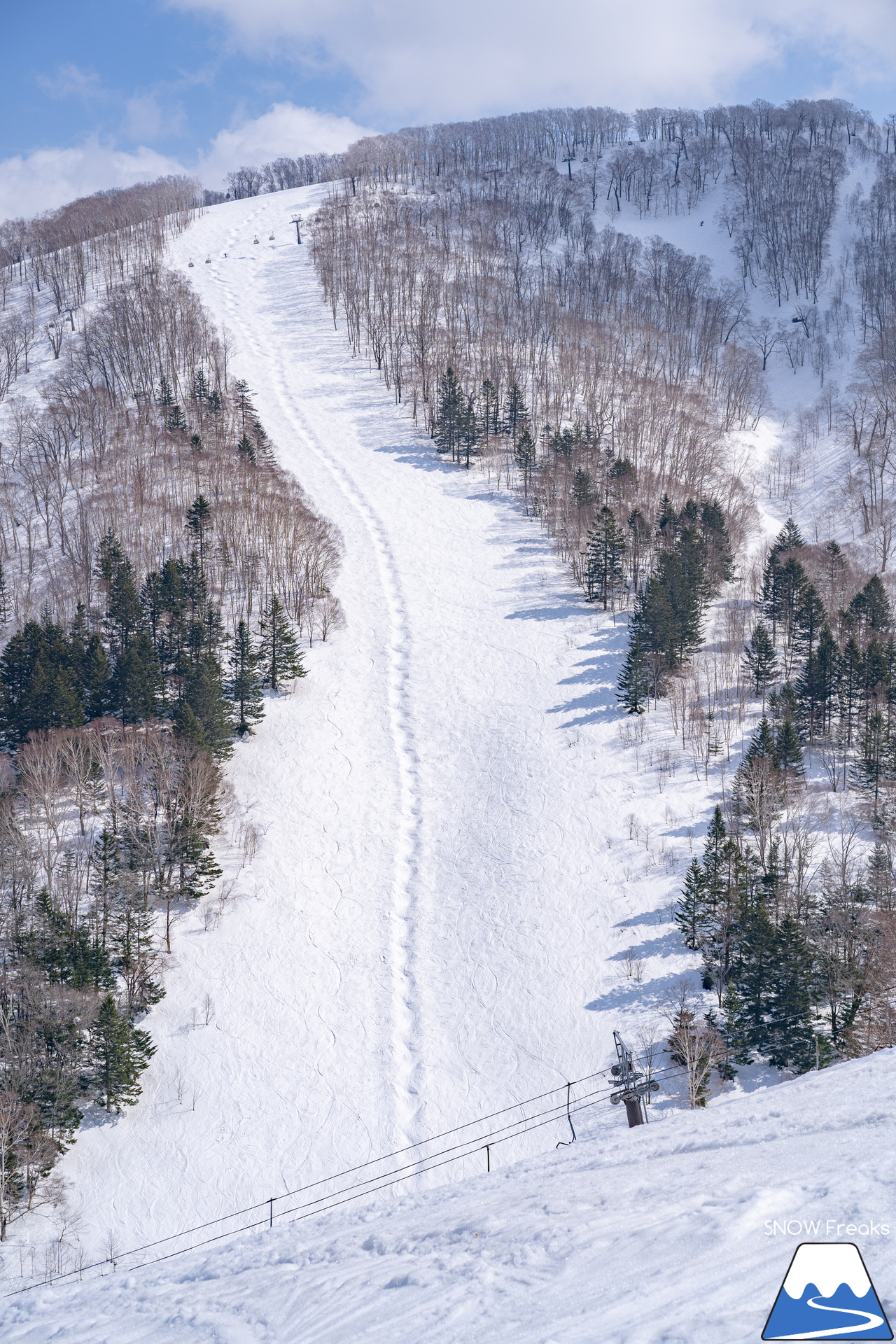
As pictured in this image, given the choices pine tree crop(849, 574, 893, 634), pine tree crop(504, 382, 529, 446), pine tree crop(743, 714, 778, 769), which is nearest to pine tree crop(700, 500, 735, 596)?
pine tree crop(849, 574, 893, 634)

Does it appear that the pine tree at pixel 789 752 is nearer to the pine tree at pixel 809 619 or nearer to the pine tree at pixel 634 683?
the pine tree at pixel 634 683

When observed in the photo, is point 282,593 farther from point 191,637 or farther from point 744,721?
point 744,721

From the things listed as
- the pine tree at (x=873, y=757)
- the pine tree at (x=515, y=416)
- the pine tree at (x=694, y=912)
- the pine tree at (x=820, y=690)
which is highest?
the pine tree at (x=515, y=416)

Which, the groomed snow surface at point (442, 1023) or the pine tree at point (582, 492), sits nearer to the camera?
the groomed snow surface at point (442, 1023)

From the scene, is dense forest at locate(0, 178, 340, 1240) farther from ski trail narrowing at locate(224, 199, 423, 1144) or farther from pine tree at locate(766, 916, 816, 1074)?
pine tree at locate(766, 916, 816, 1074)

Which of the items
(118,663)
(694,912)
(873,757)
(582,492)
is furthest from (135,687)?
(582,492)

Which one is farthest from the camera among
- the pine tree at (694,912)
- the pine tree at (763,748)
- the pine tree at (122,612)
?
the pine tree at (122,612)

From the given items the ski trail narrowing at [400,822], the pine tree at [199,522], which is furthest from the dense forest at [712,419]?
the pine tree at [199,522]
